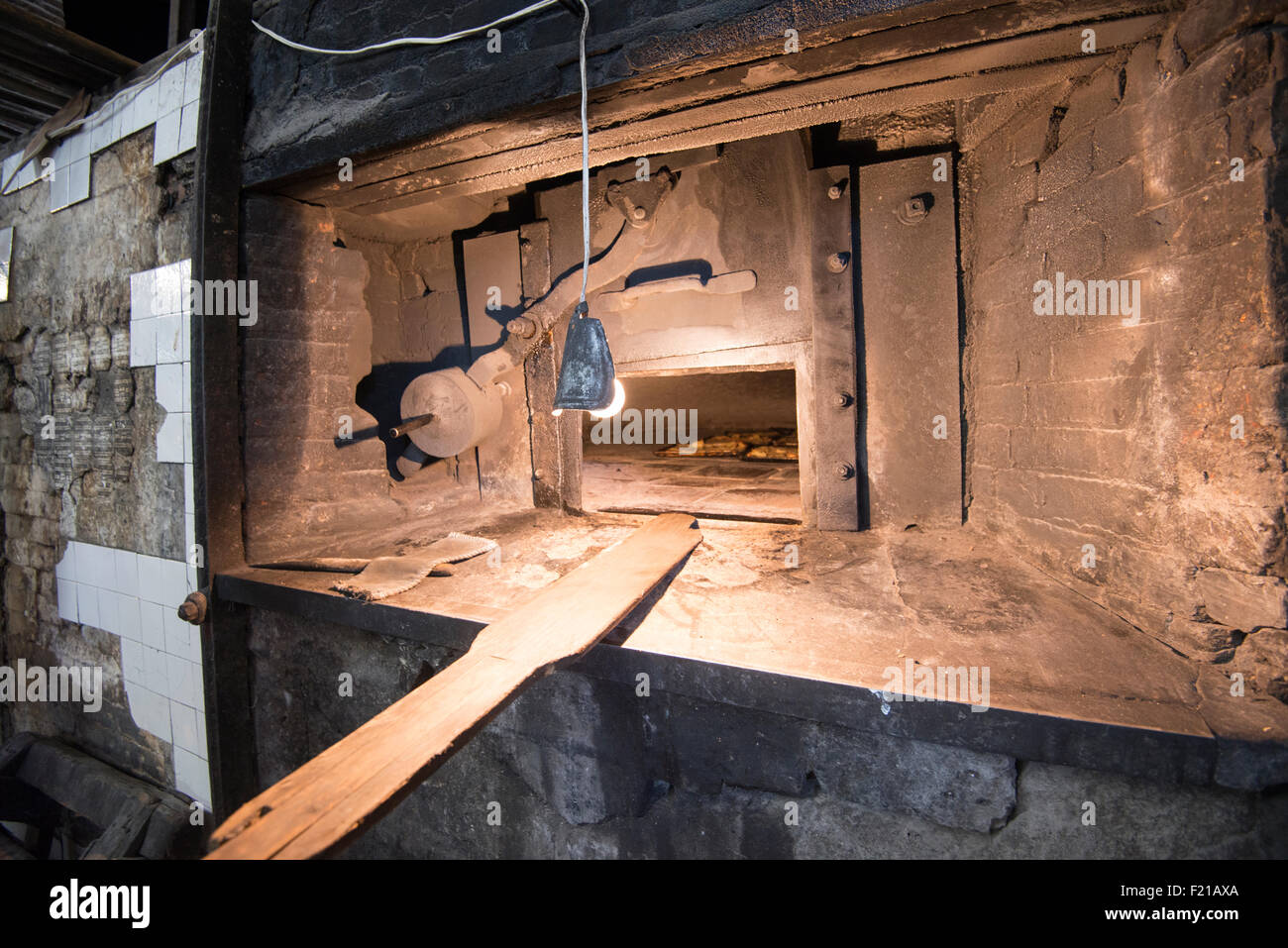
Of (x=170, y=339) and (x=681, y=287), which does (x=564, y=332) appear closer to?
(x=681, y=287)

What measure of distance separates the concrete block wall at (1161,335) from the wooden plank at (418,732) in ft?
6.19

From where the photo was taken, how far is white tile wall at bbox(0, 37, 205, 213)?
3.18 meters

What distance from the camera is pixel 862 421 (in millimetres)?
3398

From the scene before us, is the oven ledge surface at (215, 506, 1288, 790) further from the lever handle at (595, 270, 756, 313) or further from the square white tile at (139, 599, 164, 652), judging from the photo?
the lever handle at (595, 270, 756, 313)

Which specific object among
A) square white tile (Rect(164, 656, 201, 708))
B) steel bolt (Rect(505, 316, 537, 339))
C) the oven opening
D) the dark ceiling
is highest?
the dark ceiling

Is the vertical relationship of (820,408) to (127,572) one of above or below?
above

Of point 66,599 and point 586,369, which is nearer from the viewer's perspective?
point 586,369

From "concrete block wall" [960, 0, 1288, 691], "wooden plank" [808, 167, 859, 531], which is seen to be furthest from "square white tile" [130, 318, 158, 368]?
"concrete block wall" [960, 0, 1288, 691]

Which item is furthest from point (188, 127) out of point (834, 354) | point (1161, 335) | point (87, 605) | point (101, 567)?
point (1161, 335)

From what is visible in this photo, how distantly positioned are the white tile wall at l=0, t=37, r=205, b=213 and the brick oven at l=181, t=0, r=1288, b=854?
454 millimetres

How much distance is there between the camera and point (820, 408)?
3404 millimetres

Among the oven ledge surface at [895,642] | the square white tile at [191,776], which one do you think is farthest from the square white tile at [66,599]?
the oven ledge surface at [895,642]

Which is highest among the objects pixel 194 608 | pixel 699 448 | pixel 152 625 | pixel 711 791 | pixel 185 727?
pixel 699 448

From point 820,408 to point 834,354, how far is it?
0.34 metres
